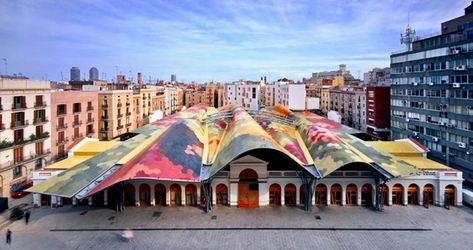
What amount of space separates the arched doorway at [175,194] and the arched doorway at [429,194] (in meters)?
27.7

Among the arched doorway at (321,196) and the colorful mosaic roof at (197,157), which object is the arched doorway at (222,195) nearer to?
the colorful mosaic roof at (197,157)

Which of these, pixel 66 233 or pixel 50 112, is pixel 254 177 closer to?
pixel 66 233

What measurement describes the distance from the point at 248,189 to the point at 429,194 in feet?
67.2

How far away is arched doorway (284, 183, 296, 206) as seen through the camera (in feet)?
137

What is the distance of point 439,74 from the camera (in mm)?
57500

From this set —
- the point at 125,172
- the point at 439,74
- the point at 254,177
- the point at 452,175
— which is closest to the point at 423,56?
the point at 439,74

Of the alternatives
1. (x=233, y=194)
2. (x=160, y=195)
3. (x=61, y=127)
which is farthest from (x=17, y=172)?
(x=233, y=194)

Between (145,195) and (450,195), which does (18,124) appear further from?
(450,195)

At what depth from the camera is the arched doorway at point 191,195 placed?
137ft

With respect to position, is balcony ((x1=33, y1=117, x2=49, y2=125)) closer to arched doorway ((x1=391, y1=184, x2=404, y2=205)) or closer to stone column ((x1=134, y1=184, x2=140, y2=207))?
stone column ((x1=134, y1=184, x2=140, y2=207))

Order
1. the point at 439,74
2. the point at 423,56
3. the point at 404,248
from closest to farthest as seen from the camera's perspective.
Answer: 1. the point at 404,248
2. the point at 439,74
3. the point at 423,56

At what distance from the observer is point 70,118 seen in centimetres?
6366

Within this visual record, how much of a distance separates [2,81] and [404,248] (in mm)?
50041

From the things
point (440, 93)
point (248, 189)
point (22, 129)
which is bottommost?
point (248, 189)
